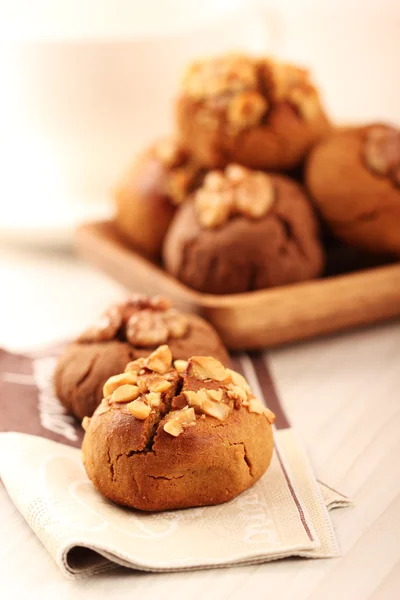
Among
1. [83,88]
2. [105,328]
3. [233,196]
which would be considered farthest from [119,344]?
[83,88]

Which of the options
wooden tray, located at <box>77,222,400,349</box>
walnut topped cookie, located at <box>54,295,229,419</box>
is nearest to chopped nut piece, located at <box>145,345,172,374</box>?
walnut topped cookie, located at <box>54,295,229,419</box>

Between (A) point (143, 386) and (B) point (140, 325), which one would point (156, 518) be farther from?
(B) point (140, 325)

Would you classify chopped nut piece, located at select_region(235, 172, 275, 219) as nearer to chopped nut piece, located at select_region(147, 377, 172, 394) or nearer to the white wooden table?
the white wooden table

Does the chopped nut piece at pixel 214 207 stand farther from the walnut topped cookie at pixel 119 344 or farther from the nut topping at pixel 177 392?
the nut topping at pixel 177 392

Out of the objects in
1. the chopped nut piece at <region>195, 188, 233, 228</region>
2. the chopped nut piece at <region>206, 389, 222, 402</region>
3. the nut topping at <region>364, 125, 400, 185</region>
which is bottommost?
the chopped nut piece at <region>206, 389, 222, 402</region>

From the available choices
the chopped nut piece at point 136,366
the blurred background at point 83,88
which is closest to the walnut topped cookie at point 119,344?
the chopped nut piece at point 136,366

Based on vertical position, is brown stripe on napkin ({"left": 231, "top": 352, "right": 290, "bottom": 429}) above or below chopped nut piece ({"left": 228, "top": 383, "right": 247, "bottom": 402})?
below

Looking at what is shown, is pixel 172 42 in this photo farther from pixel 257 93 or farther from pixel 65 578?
pixel 65 578
